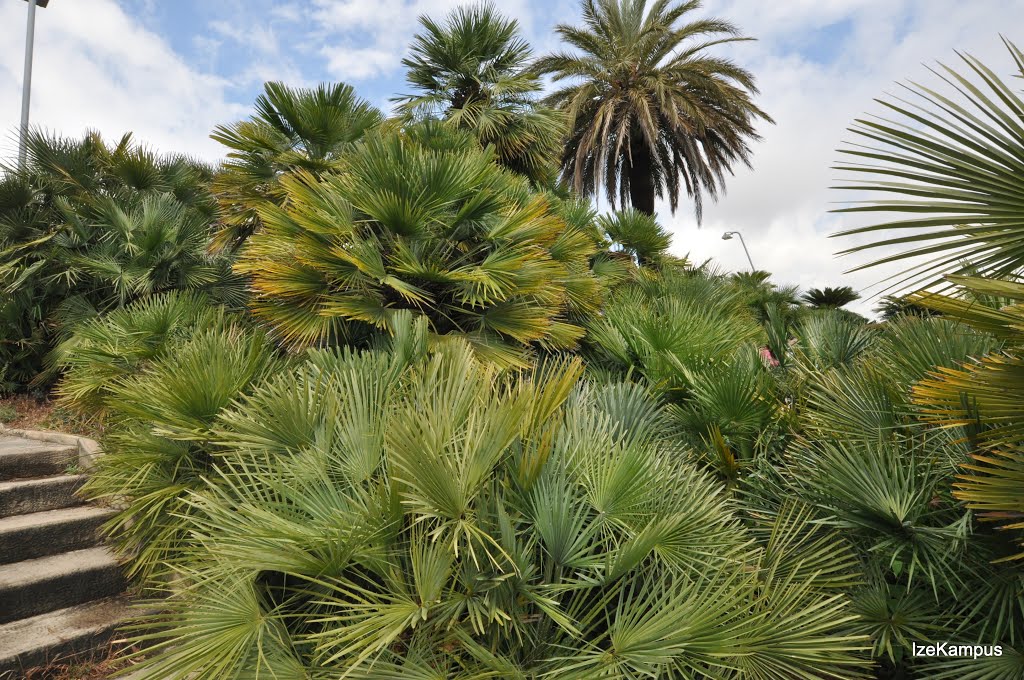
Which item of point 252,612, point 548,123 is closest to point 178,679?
point 252,612

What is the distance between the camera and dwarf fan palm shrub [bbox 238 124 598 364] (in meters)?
3.82

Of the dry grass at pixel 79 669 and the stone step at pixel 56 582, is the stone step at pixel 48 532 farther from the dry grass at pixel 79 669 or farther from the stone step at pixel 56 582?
the dry grass at pixel 79 669

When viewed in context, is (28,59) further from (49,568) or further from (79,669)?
(79,669)

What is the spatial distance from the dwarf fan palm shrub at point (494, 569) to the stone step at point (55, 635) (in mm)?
1518

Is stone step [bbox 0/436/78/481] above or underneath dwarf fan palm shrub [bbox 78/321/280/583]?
underneath

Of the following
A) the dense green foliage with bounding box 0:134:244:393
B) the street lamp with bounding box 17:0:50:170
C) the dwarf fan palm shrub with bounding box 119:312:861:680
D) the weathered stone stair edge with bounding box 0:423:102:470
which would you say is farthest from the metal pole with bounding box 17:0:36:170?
the dwarf fan palm shrub with bounding box 119:312:861:680

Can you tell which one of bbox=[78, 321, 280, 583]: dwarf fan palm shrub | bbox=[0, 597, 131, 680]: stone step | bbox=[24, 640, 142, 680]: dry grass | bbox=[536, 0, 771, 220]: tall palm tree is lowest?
→ bbox=[24, 640, 142, 680]: dry grass

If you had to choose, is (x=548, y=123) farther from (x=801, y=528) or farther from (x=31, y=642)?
(x=31, y=642)

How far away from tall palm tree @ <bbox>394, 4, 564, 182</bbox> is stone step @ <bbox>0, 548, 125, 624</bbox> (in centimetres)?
507

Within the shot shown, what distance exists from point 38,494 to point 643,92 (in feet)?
39.8

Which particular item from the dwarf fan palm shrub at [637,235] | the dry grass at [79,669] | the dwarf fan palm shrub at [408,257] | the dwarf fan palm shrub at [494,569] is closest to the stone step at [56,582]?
the dry grass at [79,669]

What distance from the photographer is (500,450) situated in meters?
1.80

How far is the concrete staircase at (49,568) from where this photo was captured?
3.01 meters

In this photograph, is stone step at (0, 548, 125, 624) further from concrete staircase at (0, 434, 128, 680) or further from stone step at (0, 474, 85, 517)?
stone step at (0, 474, 85, 517)
